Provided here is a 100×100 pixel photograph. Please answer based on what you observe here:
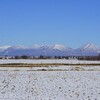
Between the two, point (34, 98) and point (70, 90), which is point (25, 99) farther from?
point (70, 90)

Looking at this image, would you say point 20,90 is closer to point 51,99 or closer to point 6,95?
Answer: point 6,95

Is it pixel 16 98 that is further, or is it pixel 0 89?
pixel 0 89

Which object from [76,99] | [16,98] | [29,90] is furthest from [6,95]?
[76,99]

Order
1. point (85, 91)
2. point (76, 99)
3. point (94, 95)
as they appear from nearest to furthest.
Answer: point (76, 99) → point (94, 95) → point (85, 91)

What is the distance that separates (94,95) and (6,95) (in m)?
5.29

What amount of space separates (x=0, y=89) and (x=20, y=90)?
1449 millimetres

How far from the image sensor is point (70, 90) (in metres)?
22.2

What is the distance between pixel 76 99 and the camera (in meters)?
18.3

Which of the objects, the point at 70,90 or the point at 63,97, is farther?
the point at 70,90

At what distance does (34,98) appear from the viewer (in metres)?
18.7

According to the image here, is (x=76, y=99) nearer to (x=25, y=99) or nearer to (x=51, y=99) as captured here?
(x=51, y=99)

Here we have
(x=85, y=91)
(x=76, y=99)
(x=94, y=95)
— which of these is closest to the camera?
(x=76, y=99)

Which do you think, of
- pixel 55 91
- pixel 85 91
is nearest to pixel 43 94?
pixel 55 91

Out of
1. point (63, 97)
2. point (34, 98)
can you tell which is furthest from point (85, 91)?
point (34, 98)
